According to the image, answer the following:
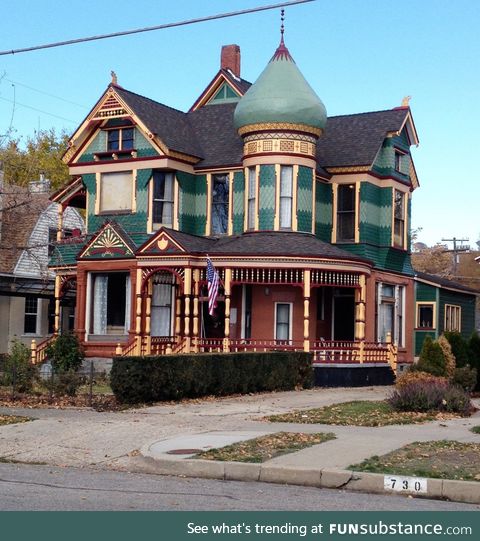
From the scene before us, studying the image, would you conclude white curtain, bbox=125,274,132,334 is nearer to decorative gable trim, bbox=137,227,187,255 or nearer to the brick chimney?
decorative gable trim, bbox=137,227,187,255

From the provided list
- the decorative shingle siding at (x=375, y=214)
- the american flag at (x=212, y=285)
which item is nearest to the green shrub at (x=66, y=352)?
the american flag at (x=212, y=285)

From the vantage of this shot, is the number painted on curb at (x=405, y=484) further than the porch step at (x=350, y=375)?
No

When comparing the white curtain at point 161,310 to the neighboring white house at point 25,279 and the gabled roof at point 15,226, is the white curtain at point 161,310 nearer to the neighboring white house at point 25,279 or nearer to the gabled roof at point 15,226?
the neighboring white house at point 25,279

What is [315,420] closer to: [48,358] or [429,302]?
[48,358]

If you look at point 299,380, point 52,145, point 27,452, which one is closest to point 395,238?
point 299,380

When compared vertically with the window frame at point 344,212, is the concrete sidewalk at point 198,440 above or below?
below

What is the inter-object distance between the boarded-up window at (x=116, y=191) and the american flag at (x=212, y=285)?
20.2ft

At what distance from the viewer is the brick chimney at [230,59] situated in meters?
38.8

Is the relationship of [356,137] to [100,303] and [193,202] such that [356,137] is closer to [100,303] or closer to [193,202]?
[193,202]

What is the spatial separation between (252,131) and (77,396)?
13.4m

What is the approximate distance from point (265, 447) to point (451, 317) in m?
30.1

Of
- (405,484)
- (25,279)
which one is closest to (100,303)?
(25,279)

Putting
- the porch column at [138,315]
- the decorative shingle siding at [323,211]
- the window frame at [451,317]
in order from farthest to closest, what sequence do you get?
the window frame at [451,317]
the decorative shingle siding at [323,211]
the porch column at [138,315]

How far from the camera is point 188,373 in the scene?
2217 centimetres
